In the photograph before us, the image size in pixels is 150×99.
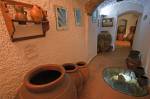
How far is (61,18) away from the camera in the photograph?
65.1 inches

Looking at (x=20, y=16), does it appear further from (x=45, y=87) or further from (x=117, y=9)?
(x=117, y=9)

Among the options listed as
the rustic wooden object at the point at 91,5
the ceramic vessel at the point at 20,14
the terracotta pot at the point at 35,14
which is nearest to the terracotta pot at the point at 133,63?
the rustic wooden object at the point at 91,5

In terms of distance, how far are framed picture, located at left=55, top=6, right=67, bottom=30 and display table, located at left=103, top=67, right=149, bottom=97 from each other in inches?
55.9

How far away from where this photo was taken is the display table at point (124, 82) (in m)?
1.76

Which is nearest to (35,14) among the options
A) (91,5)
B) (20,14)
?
(20,14)

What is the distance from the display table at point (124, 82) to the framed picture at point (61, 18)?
142 centimetres

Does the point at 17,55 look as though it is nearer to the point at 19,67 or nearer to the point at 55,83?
the point at 19,67

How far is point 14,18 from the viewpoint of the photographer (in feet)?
3.09

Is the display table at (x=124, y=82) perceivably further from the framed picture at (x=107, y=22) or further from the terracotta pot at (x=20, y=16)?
the framed picture at (x=107, y=22)

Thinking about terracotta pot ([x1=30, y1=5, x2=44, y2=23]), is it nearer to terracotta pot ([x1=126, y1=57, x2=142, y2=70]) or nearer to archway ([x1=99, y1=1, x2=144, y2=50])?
terracotta pot ([x1=126, y1=57, x2=142, y2=70])

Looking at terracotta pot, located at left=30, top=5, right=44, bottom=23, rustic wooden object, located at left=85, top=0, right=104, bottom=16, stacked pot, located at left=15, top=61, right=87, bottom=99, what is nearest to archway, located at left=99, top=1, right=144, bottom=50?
rustic wooden object, located at left=85, top=0, right=104, bottom=16

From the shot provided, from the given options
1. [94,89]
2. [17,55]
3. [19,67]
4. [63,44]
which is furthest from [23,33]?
[94,89]

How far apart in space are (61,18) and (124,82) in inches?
68.6

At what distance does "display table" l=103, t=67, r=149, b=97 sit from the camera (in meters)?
1.76
